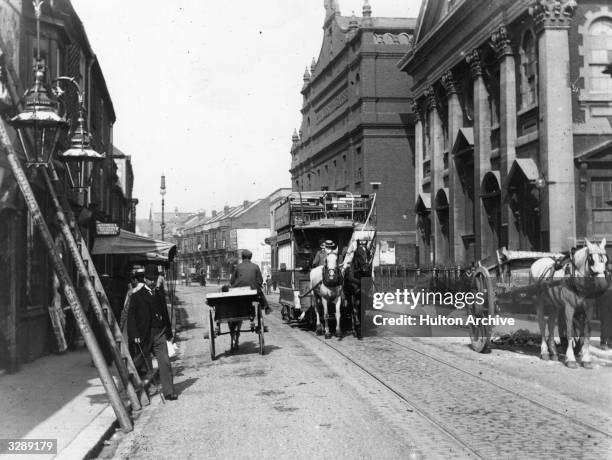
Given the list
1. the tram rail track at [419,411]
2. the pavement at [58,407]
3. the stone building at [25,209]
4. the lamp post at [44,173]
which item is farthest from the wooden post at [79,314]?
the tram rail track at [419,411]

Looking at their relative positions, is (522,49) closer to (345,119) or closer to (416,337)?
(416,337)

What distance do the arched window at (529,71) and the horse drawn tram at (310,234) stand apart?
25.2 feet

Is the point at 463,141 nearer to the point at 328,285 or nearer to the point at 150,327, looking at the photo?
the point at 328,285

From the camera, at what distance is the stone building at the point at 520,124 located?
71.8 feet

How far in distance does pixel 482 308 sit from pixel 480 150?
609 inches

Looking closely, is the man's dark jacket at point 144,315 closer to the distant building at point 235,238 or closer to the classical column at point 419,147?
the classical column at point 419,147

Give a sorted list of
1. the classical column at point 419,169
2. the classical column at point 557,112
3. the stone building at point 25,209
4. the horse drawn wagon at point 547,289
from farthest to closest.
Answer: the classical column at point 419,169 < the classical column at point 557,112 < the stone building at point 25,209 < the horse drawn wagon at point 547,289

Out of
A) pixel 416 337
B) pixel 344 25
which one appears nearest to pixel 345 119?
pixel 344 25

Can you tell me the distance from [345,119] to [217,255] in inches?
2119

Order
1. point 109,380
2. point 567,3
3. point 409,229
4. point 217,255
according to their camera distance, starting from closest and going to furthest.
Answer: point 109,380
point 567,3
point 409,229
point 217,255

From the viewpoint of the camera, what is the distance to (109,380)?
7.68 meters

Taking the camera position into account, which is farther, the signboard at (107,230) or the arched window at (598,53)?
the arched window at (598,53)

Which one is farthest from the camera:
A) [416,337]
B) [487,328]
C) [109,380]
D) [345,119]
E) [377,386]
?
[345,119]

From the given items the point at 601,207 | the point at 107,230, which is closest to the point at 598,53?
the point at 601,207
